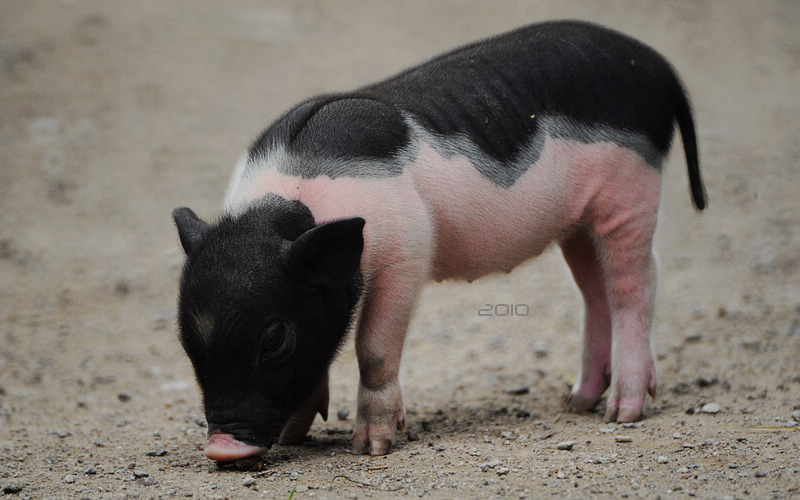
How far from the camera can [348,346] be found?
6258 millimetres

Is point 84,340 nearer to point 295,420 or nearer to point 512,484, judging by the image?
point 295,420

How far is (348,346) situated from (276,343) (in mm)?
2263

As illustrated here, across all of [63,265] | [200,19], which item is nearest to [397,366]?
[63,265]

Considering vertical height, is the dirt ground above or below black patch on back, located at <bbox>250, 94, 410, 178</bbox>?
below

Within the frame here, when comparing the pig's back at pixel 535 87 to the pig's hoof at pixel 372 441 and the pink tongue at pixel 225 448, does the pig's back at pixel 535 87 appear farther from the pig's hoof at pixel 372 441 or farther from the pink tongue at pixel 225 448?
the pink tongue at pixel 225 448

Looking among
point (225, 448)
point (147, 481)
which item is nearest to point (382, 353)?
point (225, 448)

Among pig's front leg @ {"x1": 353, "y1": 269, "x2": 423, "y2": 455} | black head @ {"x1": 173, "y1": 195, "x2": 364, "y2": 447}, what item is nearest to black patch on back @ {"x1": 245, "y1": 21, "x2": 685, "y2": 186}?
black head @ {"x1": 173, "y1": 195, "x2": 364, "y2": 447}

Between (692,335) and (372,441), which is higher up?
(372,441)

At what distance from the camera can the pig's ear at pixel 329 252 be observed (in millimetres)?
3945

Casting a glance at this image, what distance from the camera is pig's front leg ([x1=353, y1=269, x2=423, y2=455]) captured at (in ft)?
14.4

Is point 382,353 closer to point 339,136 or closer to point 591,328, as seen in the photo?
point 339,136

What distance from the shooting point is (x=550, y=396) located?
19.1ft

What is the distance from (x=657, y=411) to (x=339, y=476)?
2.09 metres

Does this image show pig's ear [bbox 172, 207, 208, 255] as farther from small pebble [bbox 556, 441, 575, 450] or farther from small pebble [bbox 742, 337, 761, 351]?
small pebble [bbox 742, 337, 761, 351]
